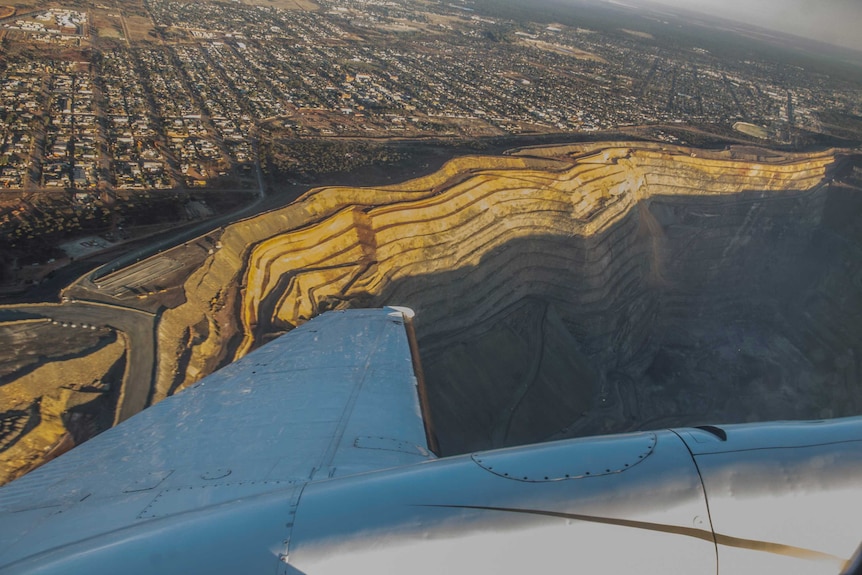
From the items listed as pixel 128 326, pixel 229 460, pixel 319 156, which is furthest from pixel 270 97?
pixel 229 460

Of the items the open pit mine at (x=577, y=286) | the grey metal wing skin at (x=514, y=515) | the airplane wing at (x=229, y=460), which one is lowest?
the open pit mine at (x=577, y=286)

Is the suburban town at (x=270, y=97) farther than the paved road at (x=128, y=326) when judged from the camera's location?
Yes

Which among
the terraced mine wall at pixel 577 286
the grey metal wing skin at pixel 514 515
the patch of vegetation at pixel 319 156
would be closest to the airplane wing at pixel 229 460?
the grey metal wing skin at pixel 514 515

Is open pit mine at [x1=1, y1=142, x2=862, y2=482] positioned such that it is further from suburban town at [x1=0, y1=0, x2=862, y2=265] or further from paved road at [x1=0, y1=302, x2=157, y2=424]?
suburban town at [x1=0, y1=0, x2=862, y2=265]

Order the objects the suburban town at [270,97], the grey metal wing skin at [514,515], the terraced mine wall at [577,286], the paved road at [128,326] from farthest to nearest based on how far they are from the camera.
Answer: the suburban town at [270,97] < the terraced mine wall at [577,286] < the paved road at [128,326] < the grey metal wing skin at [514,515]

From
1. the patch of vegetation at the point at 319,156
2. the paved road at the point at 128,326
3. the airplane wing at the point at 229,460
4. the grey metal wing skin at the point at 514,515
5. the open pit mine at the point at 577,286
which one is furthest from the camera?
the patch of vegetation at the point at 319,156

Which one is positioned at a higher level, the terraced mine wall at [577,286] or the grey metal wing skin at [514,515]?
the grey metal wing skin at [514,515]

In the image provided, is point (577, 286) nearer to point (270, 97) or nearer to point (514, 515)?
point (514, 515)

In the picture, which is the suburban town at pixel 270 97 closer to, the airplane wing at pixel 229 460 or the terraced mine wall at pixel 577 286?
the terraced mine wall at pixel 577 286
